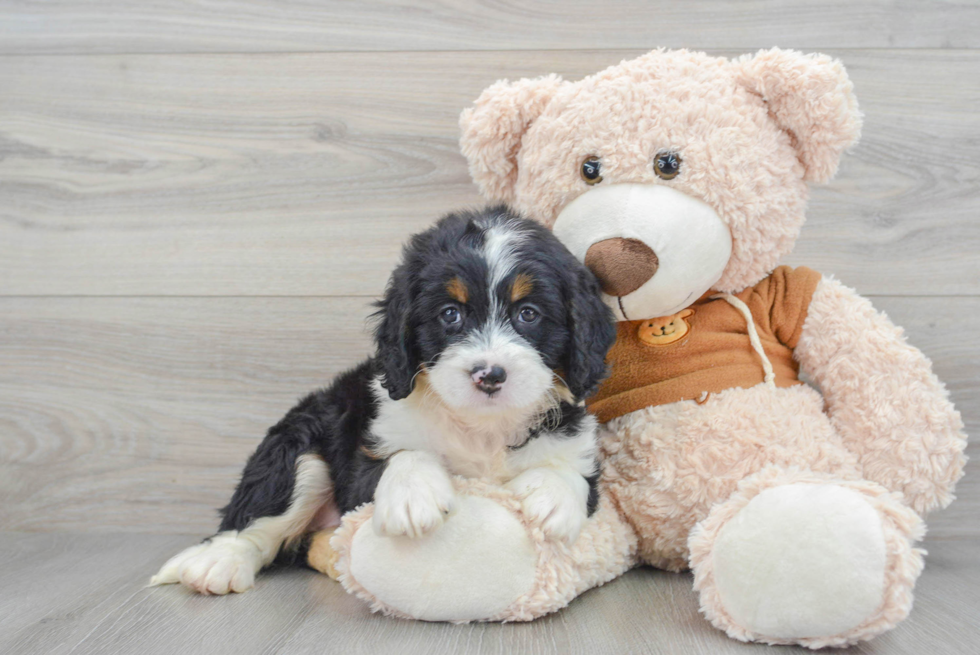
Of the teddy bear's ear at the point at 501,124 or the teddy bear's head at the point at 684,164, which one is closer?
the teddy bear's head at the point at 684,164

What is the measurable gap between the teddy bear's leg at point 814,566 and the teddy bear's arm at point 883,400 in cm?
32

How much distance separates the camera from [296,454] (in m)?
1.77

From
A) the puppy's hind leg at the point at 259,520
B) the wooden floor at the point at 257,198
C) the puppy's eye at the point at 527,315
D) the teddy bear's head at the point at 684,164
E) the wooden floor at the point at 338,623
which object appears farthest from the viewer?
the wooden floor at the point at 257,198

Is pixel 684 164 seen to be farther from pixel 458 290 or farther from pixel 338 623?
pixel 338 623

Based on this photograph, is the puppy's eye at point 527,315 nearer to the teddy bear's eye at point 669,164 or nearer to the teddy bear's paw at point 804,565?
the teddy bear's eye at point 669,164

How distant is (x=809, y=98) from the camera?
158 centimetres

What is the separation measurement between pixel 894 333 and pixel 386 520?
1.22m

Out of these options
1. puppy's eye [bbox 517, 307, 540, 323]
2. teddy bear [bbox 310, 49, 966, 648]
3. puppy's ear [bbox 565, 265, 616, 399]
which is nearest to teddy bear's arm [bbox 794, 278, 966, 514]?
teddy bear [bbox 310, 49, 966, 648]

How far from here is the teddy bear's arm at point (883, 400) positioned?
164cm

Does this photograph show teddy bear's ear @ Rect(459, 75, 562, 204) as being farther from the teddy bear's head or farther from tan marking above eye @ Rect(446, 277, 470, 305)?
tan marking above eye @ Rect(446, 277, 470, 305)

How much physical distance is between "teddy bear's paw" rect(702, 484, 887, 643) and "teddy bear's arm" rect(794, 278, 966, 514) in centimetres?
38

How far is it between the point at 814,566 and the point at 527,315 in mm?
651

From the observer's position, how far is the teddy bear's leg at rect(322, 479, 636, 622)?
1.39m

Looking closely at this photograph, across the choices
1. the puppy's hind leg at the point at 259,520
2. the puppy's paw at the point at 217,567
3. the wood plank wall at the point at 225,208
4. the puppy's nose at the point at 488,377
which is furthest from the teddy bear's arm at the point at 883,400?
the puppy's paw at the point at 217,567
